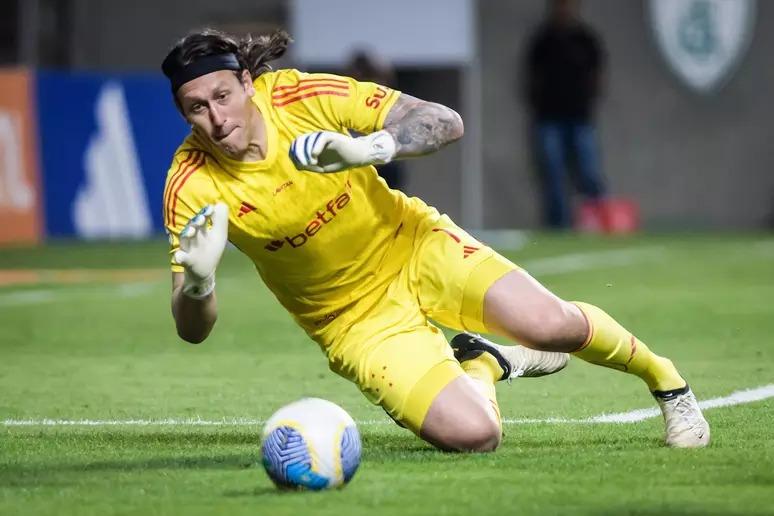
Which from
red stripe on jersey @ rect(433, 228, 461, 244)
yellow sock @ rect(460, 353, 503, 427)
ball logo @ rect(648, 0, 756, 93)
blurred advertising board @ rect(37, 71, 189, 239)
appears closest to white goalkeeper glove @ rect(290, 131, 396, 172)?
red stripe on jersey @ rect(433, 228, 461, 244)

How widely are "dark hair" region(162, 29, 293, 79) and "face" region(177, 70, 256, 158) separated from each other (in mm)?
84

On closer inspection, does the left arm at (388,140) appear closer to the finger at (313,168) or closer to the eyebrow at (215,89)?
the finger at (313,168)

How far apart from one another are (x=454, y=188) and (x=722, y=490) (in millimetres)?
16154

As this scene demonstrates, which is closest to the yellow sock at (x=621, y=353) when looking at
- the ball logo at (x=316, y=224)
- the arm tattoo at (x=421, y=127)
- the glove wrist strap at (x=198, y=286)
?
the arm tattoo at (x=421, y=127)

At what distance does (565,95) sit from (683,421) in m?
14.5

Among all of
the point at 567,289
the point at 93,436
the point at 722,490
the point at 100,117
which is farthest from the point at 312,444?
the point at 100,117

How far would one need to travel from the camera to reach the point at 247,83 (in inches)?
248

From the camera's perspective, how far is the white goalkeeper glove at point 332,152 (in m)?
5.63

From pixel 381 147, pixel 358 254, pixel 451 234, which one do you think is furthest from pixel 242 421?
pixel 381 147

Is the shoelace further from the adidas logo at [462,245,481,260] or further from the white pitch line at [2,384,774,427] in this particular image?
the adidas logo at [462,245,481,260]

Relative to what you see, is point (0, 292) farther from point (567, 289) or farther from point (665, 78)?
point (665, 78)

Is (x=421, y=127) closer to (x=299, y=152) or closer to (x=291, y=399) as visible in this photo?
(x=299, y=152)

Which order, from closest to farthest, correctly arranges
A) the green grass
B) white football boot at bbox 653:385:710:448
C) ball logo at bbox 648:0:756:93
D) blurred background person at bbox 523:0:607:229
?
the green grass < white football boot at bbox 653:385:710:448 < blurred background person at bbox 523:0:607:229 < ball logo at bbox 648:0:756:93

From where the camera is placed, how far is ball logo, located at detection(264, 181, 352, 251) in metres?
6.29
